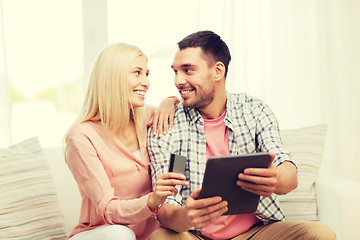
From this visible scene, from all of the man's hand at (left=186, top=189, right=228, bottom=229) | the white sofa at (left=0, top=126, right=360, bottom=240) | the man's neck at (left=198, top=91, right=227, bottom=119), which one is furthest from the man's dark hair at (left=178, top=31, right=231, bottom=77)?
the man's hand at (left=186, top=189, right=228, bottom=229)

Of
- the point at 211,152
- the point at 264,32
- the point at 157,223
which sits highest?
the point at 264,32

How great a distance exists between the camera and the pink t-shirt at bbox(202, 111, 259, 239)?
5.93 ft

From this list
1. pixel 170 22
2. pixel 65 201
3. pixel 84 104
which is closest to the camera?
pixel 84 104

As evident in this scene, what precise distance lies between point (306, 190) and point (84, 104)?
113cm

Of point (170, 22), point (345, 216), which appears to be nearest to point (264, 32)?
point (170, 22)

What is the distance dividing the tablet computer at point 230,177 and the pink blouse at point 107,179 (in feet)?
0.88

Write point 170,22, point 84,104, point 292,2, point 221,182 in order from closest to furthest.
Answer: point 221,182 < point 84,104 < point 170,22 < point 292,2

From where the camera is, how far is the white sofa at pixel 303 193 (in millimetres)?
1914

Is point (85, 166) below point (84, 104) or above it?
below

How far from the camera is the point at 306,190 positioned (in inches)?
83.7

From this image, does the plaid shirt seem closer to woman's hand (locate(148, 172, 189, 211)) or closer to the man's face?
the man's face

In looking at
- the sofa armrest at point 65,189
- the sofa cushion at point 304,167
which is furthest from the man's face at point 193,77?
the sofa armrest at point 65,189

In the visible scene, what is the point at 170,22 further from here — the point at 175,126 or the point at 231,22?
the point at 175,126

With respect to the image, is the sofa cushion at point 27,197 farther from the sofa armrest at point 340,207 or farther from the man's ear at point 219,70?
the sofa armrest at point 340,207
